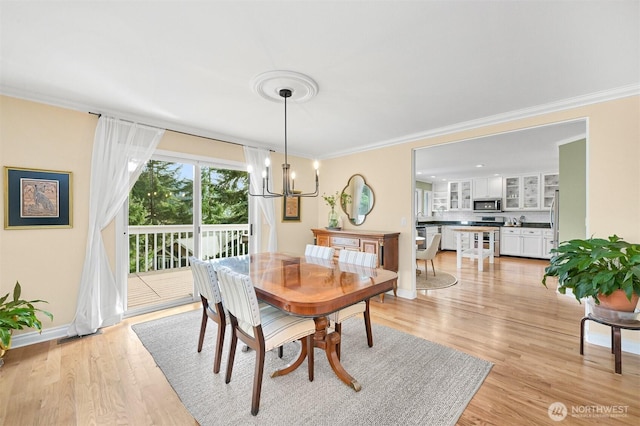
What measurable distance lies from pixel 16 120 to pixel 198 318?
105 inches

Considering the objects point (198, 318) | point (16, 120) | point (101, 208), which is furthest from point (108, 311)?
point (16, 120)

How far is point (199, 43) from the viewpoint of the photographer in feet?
5.97

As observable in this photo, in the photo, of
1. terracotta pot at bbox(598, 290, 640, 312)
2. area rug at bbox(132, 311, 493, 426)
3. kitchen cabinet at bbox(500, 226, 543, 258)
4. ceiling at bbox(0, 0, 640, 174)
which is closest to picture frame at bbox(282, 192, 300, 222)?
ceiling at bbox(0, 0, 640, 174)

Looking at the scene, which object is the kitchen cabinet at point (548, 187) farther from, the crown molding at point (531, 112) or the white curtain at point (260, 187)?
the white curtain at point (260, 187)

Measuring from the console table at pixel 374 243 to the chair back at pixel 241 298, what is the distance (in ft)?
7.90

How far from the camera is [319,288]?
189cm

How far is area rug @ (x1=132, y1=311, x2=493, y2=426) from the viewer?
67.6 inches

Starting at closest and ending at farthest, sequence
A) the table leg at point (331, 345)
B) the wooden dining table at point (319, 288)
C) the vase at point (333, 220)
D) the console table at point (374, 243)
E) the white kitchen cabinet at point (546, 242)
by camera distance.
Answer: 1. the wooden dining table at point (319, 288)
2. the table leg at point (331, 345)
3. the console table at point (374, 243)
4. the vase at point (333, 220)
5. the white kitchen cabinet at point (546, 242)

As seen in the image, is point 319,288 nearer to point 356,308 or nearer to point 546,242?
point 356,308

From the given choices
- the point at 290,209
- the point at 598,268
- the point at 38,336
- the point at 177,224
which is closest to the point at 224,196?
the point at 177,224

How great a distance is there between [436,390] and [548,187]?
7.47m

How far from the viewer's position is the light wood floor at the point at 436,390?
5.69 ft

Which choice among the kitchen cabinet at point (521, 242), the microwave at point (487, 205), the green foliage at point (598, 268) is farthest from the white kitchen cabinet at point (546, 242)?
the green foliage at point (598, 268)

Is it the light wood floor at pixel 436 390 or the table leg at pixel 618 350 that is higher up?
the table leg at pixel 618 350
